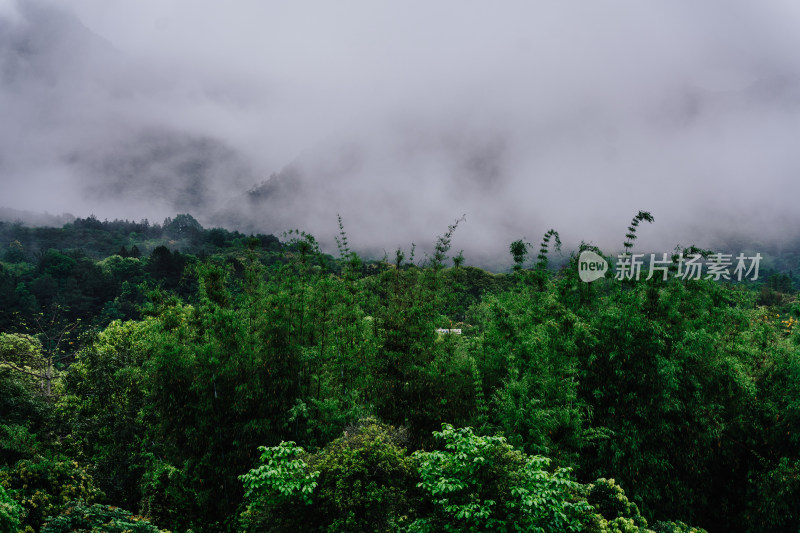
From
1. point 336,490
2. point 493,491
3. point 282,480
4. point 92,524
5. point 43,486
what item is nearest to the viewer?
point 493,491

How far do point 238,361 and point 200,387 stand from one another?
859mm

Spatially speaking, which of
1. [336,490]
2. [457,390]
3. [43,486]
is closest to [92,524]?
[43,486]

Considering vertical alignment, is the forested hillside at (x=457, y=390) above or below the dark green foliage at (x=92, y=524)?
above

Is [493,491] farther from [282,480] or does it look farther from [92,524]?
[92,524]

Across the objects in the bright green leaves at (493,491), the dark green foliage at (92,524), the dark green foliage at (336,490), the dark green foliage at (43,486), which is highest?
the bright green leaves at (493,491)

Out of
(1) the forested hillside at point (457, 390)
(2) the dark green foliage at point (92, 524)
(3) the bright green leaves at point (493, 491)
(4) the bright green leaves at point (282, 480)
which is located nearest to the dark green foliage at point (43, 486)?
(1) the forested hillside at point (457, 390)

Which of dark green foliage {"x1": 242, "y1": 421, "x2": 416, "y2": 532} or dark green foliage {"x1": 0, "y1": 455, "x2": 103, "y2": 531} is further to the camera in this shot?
dark green foliage {"x1": 0, "y1": 455, "x2": 103, "y2": 531}

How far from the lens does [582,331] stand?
8453 mm

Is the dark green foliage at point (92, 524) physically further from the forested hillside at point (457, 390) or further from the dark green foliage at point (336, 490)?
the dark green foliage at point (336, 490)

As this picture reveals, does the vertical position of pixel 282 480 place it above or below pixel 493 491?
below

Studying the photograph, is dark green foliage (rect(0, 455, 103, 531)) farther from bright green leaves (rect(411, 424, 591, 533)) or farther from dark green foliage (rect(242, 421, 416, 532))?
bright green leaves (rect(411, 424, 591, 533))

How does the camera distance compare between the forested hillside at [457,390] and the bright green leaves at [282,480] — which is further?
the forested hillside at [457,390]

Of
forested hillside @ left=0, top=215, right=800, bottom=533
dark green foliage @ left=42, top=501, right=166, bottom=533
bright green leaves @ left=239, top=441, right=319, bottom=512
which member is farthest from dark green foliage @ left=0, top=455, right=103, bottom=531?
bright green leaves @ left=239, top=441, right=319, bottom=512

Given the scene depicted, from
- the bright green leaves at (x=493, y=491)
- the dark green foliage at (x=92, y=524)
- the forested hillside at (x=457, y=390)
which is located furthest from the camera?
the forested hillside at (x=457, y=390)
